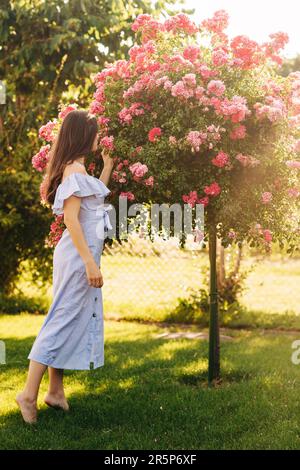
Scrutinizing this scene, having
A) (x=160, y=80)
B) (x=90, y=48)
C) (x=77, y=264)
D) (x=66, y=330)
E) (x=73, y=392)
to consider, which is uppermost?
(x=90, y=48)

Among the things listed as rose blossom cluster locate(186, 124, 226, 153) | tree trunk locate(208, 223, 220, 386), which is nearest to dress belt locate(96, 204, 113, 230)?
rose blossom cluster locate(186, 124, 226, 153)

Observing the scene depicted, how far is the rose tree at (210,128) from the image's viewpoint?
4.44 m

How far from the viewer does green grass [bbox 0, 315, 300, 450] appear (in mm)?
3994

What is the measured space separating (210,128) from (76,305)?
1398 millimetres

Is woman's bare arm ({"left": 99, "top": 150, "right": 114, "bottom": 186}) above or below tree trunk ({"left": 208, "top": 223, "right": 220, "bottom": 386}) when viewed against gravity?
above

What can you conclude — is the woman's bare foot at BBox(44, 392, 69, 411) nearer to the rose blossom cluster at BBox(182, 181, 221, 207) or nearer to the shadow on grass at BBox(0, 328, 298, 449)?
the shadow on grass at BBox(0, 328, 298, 449)

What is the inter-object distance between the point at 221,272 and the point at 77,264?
4.66m

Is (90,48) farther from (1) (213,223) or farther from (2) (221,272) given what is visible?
(1) (213,223)

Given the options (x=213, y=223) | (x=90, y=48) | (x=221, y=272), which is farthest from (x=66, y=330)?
(x=90, y=48)

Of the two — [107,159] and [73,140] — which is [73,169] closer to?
[73,140]

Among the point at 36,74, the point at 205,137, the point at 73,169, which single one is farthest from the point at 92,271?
the point at 36,74

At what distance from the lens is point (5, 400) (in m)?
4.89

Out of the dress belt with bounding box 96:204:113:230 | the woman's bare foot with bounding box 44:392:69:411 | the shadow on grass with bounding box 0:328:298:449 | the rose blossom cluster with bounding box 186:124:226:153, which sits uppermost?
the rose blossom cluster with bounding box 186:124:226:153

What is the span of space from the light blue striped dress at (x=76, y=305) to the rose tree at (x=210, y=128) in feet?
1.22
